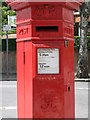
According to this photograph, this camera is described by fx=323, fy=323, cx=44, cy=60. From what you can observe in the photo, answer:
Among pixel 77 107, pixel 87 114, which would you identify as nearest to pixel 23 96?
pixel 87 114

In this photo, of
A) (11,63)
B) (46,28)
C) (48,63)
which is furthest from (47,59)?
(11,63)

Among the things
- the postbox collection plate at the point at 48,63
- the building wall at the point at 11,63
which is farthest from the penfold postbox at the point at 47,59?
the building wall at the point at 11,63

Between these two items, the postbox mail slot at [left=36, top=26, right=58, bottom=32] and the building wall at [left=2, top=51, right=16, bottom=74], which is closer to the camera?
the postbox mail slot at [left=36, top=26, right=58, bottom=32]

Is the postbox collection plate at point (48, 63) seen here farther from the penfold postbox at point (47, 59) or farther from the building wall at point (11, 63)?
the building wall at point (11, 63)

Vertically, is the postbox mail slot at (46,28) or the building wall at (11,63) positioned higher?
the postbox mail slot at (46,28)

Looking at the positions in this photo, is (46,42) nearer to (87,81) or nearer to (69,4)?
(69,4)

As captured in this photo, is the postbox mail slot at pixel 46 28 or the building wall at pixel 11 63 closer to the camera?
the postbox mail slot at pixel 46 28

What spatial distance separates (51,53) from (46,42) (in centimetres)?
16

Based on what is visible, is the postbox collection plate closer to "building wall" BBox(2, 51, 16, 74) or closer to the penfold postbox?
the penfold postbox

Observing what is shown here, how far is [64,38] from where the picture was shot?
405 cm

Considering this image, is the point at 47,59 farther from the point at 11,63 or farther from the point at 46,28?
the point at 11,63

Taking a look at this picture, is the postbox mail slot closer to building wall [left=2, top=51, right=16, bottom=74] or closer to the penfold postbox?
the penfold postbox

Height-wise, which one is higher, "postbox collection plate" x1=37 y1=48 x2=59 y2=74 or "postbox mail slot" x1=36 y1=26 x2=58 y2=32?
"postbox mail slot" x1=36 y1=26 x2=58 y2=32

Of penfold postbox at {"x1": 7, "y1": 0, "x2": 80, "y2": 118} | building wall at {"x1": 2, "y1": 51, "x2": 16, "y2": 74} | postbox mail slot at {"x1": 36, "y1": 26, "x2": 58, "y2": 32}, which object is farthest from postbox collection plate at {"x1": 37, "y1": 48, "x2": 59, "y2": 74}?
building wall at {"x1": 2, "y1": 51, "x2": 16, "y2": 74}
